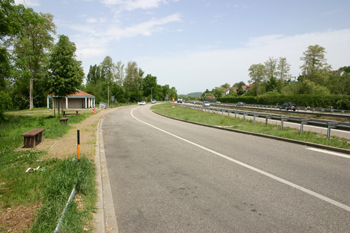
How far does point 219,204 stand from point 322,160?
503 centimetres

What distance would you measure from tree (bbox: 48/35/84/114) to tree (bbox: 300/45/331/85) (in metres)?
59.6

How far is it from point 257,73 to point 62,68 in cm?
7899

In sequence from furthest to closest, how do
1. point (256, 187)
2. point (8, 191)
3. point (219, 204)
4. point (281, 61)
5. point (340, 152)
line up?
point (281, 61) < point (340, 152) < point (256, 187) < point (8, 191) < point (219, 204)

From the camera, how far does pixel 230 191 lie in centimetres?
487

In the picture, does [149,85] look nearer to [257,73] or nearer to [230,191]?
[257,73]

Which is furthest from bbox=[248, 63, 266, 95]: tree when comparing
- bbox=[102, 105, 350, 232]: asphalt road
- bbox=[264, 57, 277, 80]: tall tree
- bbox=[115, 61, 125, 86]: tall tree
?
bbox=[102, 105, 350, 232]: asphalt road

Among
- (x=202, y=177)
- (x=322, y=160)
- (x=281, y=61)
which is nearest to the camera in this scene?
(x=202, y=177)

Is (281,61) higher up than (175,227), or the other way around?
(281,61)

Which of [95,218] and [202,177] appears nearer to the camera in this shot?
[95,218]

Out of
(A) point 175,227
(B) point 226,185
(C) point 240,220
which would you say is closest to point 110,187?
(A) point 175,227

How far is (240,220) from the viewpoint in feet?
12.1

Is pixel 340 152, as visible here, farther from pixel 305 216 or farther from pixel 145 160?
pixel 145 160

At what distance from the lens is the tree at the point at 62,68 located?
2166 cm

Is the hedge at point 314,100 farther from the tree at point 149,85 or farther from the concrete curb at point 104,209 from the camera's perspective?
the tree at point 149,85
